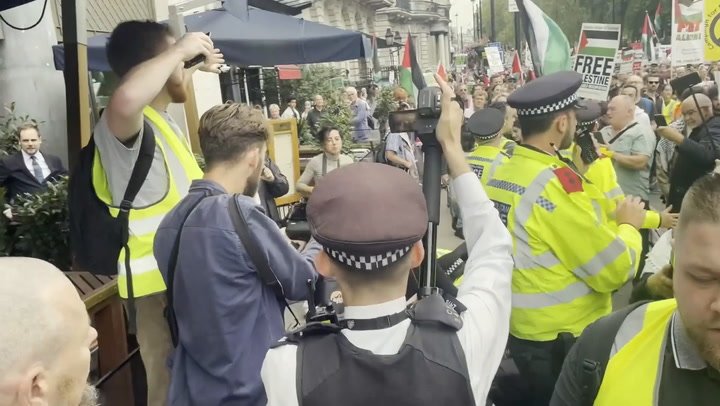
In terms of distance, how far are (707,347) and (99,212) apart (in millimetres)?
2266

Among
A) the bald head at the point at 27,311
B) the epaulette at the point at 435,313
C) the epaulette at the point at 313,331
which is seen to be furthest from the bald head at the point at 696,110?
the bald head at the point at 27,311

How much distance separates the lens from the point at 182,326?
7.59 feet

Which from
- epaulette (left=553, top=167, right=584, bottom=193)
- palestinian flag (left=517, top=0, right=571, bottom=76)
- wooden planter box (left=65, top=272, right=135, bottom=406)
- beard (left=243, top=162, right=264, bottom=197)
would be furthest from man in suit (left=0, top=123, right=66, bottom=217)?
epaulette (left=553, top=167, right=584, bottom=193)

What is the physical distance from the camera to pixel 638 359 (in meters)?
1.46

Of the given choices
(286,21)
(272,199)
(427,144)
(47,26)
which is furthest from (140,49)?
(47,26)

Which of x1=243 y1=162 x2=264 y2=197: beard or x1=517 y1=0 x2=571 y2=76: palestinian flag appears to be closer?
x1=243 y1=162 x2=264 y2=197: beard

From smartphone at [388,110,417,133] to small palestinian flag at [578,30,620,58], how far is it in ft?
11.0

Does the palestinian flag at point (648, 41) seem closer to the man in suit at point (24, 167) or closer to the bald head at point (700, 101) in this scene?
the bald head at point (700, 101)

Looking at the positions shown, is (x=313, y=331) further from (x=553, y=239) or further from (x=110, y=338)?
(x=110, y=338)

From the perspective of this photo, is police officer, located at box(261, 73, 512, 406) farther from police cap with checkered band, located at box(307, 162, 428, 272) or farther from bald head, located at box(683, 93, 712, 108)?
bald head, located at box(683, 93, 712, 108)

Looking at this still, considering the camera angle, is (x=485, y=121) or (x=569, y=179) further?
(x=485, y=121)

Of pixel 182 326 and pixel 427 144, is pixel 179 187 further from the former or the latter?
pixel 427 144

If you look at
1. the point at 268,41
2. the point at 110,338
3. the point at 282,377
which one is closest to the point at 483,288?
the point at 282,377

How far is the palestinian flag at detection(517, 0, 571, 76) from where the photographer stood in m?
4.22
